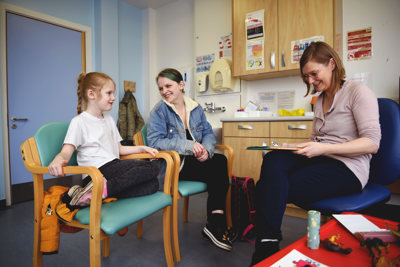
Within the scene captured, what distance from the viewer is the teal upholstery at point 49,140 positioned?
46.1 inches

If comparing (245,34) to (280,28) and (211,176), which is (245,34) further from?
(211,176)

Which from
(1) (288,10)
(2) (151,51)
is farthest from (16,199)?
(1) (288,10)

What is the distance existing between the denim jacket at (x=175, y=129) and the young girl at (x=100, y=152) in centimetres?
18

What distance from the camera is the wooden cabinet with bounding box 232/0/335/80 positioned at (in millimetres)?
2338

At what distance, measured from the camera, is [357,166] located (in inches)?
44.1

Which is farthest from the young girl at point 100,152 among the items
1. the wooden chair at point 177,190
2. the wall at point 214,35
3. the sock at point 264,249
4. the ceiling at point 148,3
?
the ceiling at point 148,3

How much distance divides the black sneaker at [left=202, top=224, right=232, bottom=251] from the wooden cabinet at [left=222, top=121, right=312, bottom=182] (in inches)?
43.9

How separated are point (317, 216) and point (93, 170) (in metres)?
0.83

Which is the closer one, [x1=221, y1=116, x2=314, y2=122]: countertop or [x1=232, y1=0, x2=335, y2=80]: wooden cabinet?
[x1=221, y1=116, x2=314, y2=122]: countertop

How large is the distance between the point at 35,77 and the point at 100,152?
2.34 metres

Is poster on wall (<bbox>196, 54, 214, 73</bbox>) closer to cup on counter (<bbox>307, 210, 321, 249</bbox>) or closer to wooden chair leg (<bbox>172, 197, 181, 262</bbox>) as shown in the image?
wooden chair leg (<bbox>172, 197, 181, 262</bbox>)

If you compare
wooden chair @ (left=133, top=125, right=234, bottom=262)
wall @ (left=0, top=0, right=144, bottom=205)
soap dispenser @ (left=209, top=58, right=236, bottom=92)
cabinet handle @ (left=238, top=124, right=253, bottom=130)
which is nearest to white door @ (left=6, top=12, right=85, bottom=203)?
wall @ (left=0, top=0, right=144, bottom=205)

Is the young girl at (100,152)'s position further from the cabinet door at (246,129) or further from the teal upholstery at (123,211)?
the cabinet door at (246,129)

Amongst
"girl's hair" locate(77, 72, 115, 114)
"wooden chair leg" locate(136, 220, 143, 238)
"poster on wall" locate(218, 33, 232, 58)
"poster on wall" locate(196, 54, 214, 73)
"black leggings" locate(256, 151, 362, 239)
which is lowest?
"wooden chair leg" locate(136, 220, 143, 238)
